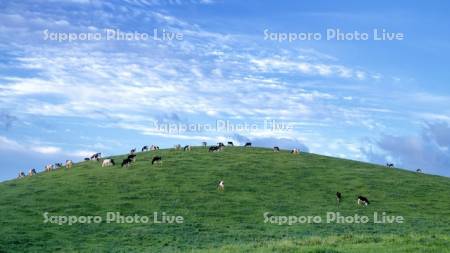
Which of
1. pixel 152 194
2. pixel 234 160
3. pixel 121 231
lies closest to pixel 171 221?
pixel 121 231

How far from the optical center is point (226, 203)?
51531mm

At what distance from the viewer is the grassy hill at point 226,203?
1395 inches

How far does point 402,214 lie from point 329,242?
28842 mm

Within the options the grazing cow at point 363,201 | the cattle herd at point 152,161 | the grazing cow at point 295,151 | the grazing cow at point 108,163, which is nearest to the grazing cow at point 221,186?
the cattle herd at point 152,161

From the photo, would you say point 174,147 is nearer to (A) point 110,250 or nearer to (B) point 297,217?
(B) point 297,217

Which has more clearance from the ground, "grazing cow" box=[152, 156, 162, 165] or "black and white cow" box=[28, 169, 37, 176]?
"grazing cow" box=[152, 156, 162, 165]

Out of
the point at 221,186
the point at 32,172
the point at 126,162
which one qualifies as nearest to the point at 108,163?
the point at 126,162

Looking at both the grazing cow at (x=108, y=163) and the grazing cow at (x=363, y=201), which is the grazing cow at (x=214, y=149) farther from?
the grazing cow at (x=363, y=201)

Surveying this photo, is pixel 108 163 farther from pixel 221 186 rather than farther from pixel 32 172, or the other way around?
pixel 221 186

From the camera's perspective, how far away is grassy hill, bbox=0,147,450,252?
116 feet

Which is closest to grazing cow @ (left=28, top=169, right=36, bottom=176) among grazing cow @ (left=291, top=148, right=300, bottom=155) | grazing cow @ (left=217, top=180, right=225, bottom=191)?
grazing cow @ (left=217, top=180, right=225, bottom=191)

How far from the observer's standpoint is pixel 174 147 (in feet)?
274

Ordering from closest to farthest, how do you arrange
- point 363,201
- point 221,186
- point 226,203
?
point 226,203, point 363,201, point 221,186

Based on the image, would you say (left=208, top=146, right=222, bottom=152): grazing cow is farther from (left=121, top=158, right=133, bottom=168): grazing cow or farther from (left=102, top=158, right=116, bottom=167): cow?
(left=102, top=158, right=116, bottom=167): cow
